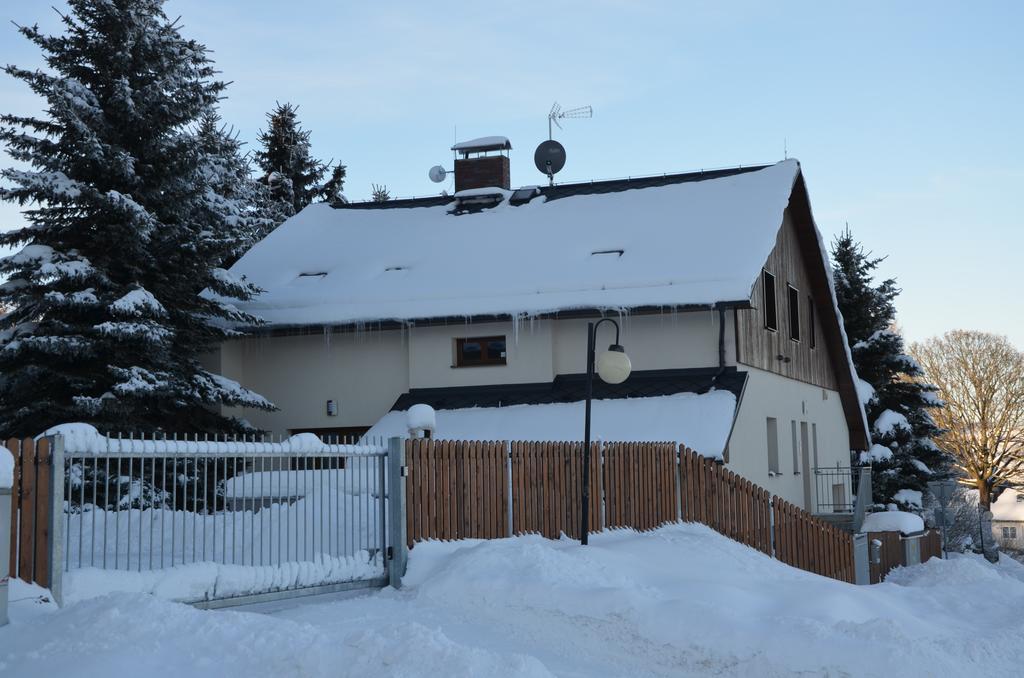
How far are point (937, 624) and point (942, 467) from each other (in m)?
27.5

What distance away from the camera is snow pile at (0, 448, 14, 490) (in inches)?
333

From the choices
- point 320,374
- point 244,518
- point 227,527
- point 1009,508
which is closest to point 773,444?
point 320,374

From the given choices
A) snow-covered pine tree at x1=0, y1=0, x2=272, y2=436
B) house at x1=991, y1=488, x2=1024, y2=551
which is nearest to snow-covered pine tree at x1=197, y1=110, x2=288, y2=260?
snow-covered pine tree at x1=0, y1=0, x2=272, y2=436

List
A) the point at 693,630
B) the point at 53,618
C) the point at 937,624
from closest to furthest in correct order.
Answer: the point at 53,618
the point at 693,630
the point at 937,624

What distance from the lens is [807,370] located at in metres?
27.6

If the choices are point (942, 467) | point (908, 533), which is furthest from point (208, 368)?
point (942, 467)

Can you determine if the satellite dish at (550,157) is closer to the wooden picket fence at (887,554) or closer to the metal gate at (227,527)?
the wooden picket fence at (887,554)

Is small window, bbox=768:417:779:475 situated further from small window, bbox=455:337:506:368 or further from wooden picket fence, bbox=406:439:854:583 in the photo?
small window, bbox=455:337:506:368

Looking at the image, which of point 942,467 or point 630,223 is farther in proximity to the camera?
point 942,467

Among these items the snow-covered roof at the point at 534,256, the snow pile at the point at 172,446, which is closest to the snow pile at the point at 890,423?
the snow-covered roof at the point at 534,256

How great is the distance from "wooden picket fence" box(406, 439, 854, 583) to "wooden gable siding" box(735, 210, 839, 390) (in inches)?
157

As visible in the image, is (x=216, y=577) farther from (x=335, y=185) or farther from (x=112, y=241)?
(x=335, y=185)

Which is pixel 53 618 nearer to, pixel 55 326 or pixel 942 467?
pixel 55 326

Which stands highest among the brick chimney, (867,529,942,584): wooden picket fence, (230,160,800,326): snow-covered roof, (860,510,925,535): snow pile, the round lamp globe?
the brick chimney
